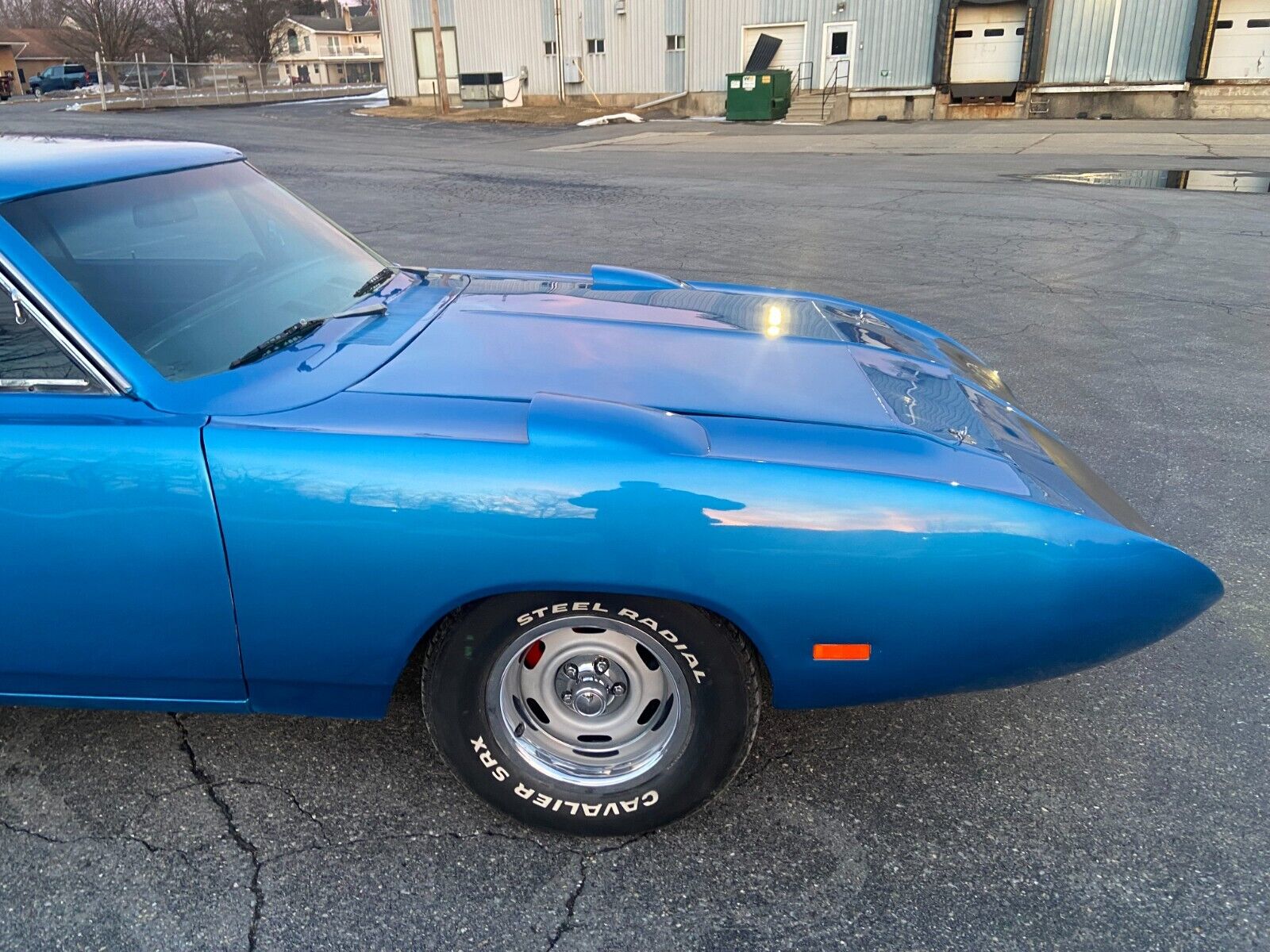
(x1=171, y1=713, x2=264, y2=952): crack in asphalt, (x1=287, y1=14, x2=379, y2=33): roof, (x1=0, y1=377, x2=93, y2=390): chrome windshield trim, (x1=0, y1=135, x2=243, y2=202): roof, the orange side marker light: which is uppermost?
(x1=287, y1=14, x2=379, y2=33): roof

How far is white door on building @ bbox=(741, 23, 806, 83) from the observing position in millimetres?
30375

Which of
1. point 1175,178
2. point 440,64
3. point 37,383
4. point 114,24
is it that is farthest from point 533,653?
point 114,24

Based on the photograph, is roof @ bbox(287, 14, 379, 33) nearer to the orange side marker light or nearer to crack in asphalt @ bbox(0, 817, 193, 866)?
crack in asphalt @ bbox(0, 817, 193, 866)

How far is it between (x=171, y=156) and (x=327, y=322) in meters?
0.79

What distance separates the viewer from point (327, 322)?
273 centimetres

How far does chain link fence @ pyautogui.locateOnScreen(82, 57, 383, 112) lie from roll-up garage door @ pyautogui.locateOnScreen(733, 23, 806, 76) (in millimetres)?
20643

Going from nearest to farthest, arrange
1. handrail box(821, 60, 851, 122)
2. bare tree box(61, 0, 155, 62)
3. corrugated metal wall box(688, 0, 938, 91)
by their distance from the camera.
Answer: corrugated metal wall box(688, 0, 938, 91)
handrail box(821, 60, 851, 122)
bare tree box(61, 0, 155, 62)

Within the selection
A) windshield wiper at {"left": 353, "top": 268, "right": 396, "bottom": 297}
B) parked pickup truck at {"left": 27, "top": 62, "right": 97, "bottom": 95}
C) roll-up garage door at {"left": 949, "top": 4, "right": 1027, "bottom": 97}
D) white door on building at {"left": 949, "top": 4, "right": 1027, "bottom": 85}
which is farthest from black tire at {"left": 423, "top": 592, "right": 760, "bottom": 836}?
parked pickup truck at {"left": 27, "top": 62, "right": 97, "bottom": 95}

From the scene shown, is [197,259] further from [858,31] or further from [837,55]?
[837,55]

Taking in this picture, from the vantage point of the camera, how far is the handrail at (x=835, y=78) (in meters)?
30.0

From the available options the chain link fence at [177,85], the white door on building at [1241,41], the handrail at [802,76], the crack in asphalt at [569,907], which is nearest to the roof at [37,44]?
the chain link fence at [177,85]

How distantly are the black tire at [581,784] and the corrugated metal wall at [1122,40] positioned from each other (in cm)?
3115

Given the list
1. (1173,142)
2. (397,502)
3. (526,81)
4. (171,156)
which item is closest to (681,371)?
(397,502)

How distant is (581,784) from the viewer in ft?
7.49
